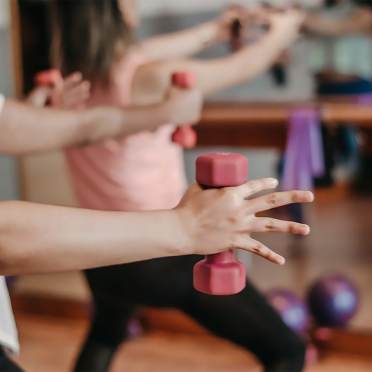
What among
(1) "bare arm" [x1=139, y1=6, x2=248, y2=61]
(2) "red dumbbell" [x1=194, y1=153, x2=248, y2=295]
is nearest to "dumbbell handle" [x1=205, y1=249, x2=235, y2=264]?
(2) "red dumbbell" [x1=194, y1=153, x2=248, y2=295]

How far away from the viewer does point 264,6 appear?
2383 mm

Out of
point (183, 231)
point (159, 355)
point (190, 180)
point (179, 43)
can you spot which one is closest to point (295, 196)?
point (183, 231)

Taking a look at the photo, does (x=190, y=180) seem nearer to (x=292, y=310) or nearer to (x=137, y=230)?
(x=292, y=310)

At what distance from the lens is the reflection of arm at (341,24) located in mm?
2578

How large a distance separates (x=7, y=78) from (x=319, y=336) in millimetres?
1532

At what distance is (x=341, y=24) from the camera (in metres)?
2.60

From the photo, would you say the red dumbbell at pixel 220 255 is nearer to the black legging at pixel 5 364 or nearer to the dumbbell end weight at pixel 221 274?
the dumbbell end weight at pixel 221 274

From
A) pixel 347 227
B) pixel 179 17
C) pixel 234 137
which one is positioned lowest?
pixel 347 227

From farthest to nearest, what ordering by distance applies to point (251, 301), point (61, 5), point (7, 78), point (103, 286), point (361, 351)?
point (7, 78) → point (361, 351) → point (61, 5) → point (103, 286) → point (251, 301)

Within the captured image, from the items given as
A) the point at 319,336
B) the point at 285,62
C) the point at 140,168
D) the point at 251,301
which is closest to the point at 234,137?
the point at 285,62

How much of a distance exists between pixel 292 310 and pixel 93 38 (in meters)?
1.07

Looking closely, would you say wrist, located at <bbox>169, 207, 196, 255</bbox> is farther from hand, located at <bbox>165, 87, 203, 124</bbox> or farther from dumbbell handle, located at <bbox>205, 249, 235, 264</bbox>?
hand, located at <bbox>165, 87, 203, 124</bbox>

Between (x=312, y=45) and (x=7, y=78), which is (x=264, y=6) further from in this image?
(x=7, y=78)

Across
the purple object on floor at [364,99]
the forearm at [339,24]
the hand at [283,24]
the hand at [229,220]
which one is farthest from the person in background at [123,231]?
the forearm at [339,24]
